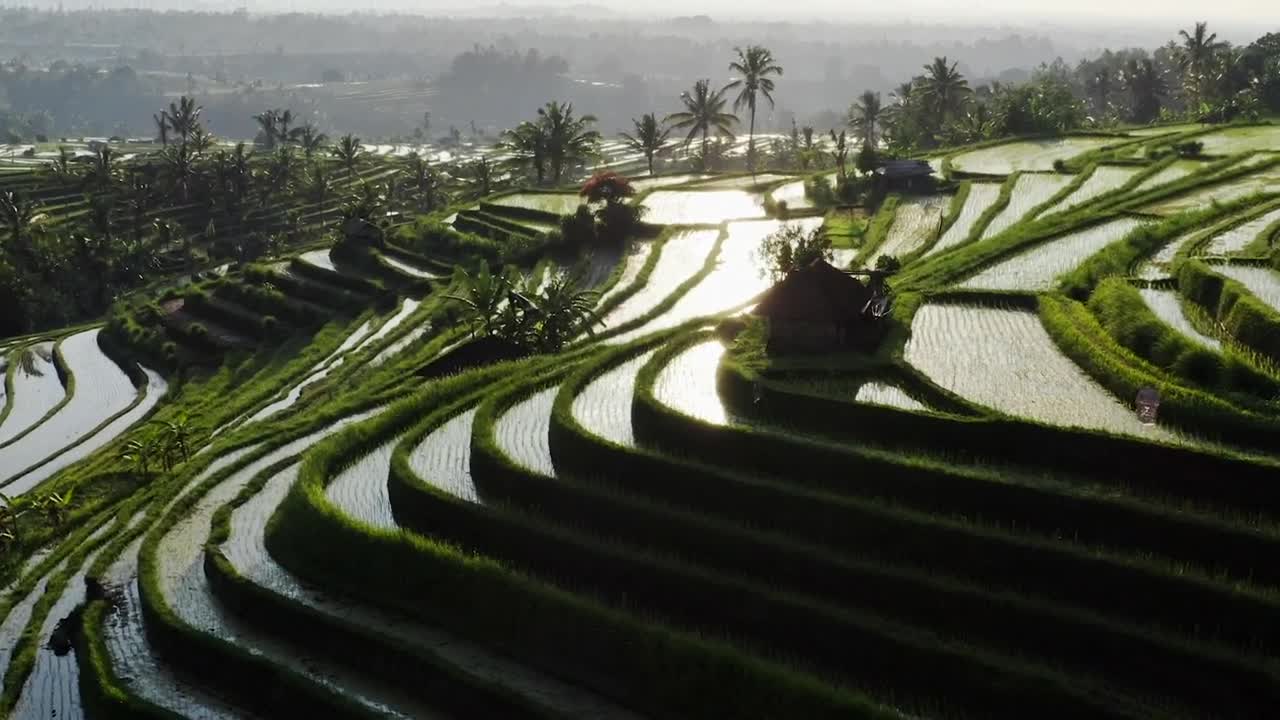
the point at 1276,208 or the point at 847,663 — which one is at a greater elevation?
the point at 1276,208

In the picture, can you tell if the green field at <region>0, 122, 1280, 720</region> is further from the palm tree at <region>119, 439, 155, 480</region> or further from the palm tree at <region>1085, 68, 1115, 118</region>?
the palm tree at <region>1085, 68, 1115, 118</region>

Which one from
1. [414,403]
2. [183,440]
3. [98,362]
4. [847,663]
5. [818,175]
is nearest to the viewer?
[847,663]

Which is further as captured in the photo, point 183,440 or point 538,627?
point 183,440

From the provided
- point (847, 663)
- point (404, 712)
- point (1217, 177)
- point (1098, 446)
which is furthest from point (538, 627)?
point (1217, 177)

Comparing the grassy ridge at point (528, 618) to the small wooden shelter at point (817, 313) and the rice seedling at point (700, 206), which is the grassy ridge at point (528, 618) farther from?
the rice seedling at point (700, 206)

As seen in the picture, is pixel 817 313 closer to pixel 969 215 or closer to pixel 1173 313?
pixel 1173 313

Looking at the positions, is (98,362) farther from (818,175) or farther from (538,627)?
(538,627)

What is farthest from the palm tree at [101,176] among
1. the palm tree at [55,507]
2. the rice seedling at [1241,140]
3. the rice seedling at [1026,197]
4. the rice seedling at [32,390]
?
the rice seedling at [1241,140]

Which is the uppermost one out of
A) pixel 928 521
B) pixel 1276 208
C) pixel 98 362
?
pixel 1276 208
